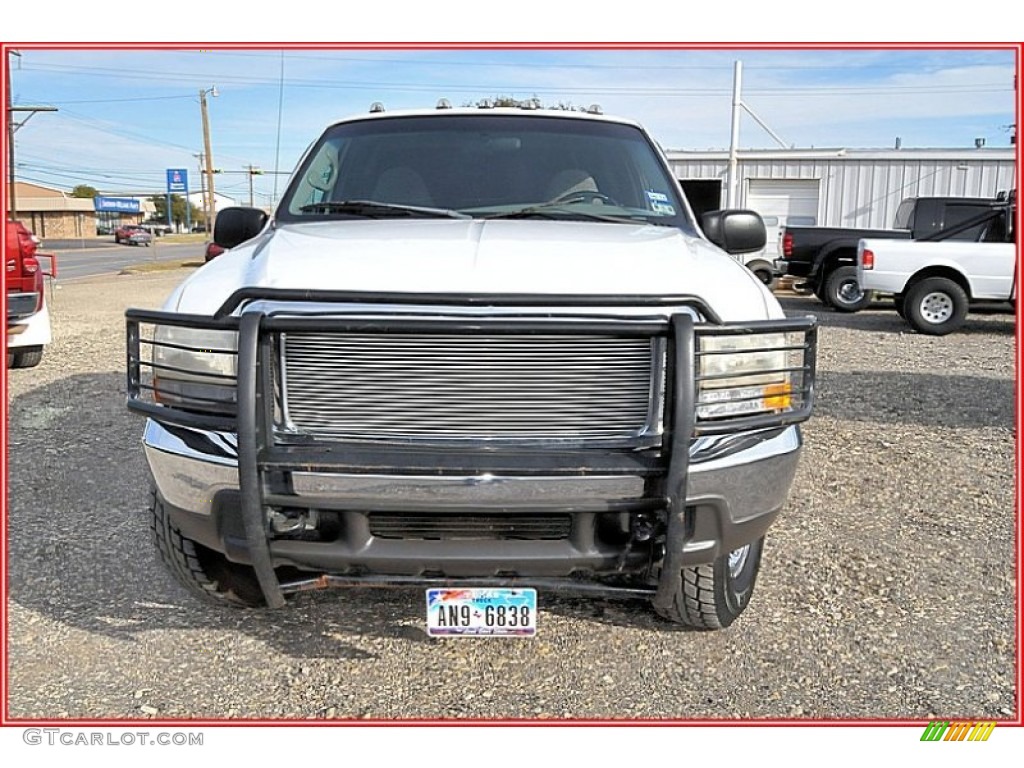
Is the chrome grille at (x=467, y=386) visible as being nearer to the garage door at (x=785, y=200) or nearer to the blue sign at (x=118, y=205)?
the garage door at (x=785, y=200)

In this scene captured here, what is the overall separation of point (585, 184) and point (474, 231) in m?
1.02

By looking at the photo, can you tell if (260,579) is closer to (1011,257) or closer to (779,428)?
(779,428)

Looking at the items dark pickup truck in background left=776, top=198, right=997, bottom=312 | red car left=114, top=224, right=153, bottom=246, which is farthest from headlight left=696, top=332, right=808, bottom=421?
red car left=114, top=224, right=153, bottom=246

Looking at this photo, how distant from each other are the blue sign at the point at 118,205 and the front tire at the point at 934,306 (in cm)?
10783

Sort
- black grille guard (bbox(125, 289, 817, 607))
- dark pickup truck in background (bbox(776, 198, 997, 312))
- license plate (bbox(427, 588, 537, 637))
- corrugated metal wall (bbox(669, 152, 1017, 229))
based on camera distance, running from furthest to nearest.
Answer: corrugated metal wall (bbox(669, 152, 1017, 229))
dark pickup truck in background (bbox(776, 198, 997, 312))
license plate (bbox(427, 588, 537, 637))
black grille guard (bbox(125, 289, 817, 607))

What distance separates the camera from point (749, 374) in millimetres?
2662

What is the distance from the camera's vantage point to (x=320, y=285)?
8.86ft

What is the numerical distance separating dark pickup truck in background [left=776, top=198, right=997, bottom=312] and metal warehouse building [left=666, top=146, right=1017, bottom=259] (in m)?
3.82

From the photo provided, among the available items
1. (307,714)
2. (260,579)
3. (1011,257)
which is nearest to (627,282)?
(260,579)

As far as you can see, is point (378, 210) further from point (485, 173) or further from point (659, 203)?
point (659, 203)

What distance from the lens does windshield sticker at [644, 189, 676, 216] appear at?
3982 mm

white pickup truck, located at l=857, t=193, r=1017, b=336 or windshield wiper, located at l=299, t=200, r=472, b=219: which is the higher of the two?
windshield wiper, located at l=299, t=200, r=472, b=219

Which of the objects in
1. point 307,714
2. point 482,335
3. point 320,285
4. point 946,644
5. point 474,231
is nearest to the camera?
point 482,335

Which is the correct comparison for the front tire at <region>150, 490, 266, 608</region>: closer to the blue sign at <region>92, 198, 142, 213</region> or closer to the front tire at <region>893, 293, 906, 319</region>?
the front tire at <region>893, 293, 906, 319</region>
